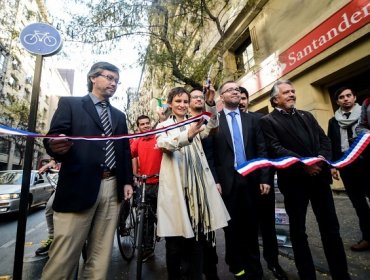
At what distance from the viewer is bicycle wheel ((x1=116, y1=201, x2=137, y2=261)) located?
4148 millimetres

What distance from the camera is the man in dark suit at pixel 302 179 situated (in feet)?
8.40

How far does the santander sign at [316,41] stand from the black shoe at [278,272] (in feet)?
19.8

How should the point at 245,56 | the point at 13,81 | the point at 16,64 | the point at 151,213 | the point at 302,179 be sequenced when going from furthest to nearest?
the point at 13,81, the point at 16,64, the point at 245,56, the point at 151,213, the point at 302,179

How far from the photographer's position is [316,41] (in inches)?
299

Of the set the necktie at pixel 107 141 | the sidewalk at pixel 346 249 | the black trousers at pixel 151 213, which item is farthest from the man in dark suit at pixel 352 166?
the necktie at pixel 107 141

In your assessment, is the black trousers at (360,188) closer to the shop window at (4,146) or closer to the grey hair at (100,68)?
the grey hair at (100,68)

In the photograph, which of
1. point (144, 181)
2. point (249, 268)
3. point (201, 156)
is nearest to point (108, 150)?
point (201, 156)

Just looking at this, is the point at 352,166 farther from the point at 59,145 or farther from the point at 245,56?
the point at 245,56

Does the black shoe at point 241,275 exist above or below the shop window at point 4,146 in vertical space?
below

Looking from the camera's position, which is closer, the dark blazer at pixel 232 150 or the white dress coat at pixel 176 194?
the white dress coat at pixel 176 194

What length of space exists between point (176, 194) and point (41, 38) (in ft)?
8.56

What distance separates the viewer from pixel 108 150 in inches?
95.7

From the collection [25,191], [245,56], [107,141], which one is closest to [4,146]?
[245,56]

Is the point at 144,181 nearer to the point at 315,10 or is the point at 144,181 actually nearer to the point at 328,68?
the point at 328,68
